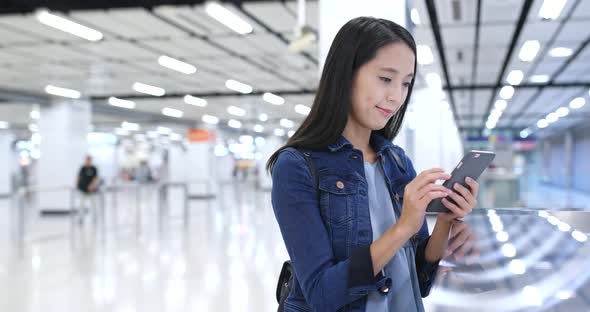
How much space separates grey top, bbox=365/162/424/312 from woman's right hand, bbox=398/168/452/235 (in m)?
0.14

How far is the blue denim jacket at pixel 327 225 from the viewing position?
1.07 meters

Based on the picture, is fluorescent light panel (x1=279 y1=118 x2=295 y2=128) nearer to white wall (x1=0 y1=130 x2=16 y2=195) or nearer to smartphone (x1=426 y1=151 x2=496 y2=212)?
white wall (x1=0 y1=130 x2=16 y2=195)

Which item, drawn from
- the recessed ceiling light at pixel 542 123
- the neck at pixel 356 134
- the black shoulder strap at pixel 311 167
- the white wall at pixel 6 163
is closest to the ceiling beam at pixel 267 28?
the neck at pixel 356 134

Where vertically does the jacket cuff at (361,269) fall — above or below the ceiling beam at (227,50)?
below

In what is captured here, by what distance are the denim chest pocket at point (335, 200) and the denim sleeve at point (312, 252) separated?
0.06ft

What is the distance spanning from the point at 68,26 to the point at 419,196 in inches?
358

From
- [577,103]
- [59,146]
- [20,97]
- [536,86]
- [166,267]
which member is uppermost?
[536,86]

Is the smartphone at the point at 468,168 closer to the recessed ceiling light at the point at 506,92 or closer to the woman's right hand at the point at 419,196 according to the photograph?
the woman's right hand at the point at 419,196

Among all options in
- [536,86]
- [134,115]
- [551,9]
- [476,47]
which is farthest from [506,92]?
[134,115]

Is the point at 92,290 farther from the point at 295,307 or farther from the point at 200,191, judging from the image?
the point at 200,191

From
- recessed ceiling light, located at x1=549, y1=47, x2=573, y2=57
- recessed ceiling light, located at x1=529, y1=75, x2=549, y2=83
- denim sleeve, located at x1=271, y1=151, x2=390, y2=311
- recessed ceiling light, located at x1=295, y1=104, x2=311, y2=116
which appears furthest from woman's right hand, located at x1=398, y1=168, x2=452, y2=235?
recessed ceiling light, located at x1=295, y1=104, x2=311, y2=116

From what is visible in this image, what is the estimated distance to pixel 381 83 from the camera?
115 cm

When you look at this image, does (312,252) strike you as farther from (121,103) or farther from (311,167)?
(121,103)

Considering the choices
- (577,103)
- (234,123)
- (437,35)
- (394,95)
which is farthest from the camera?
(234,123)
